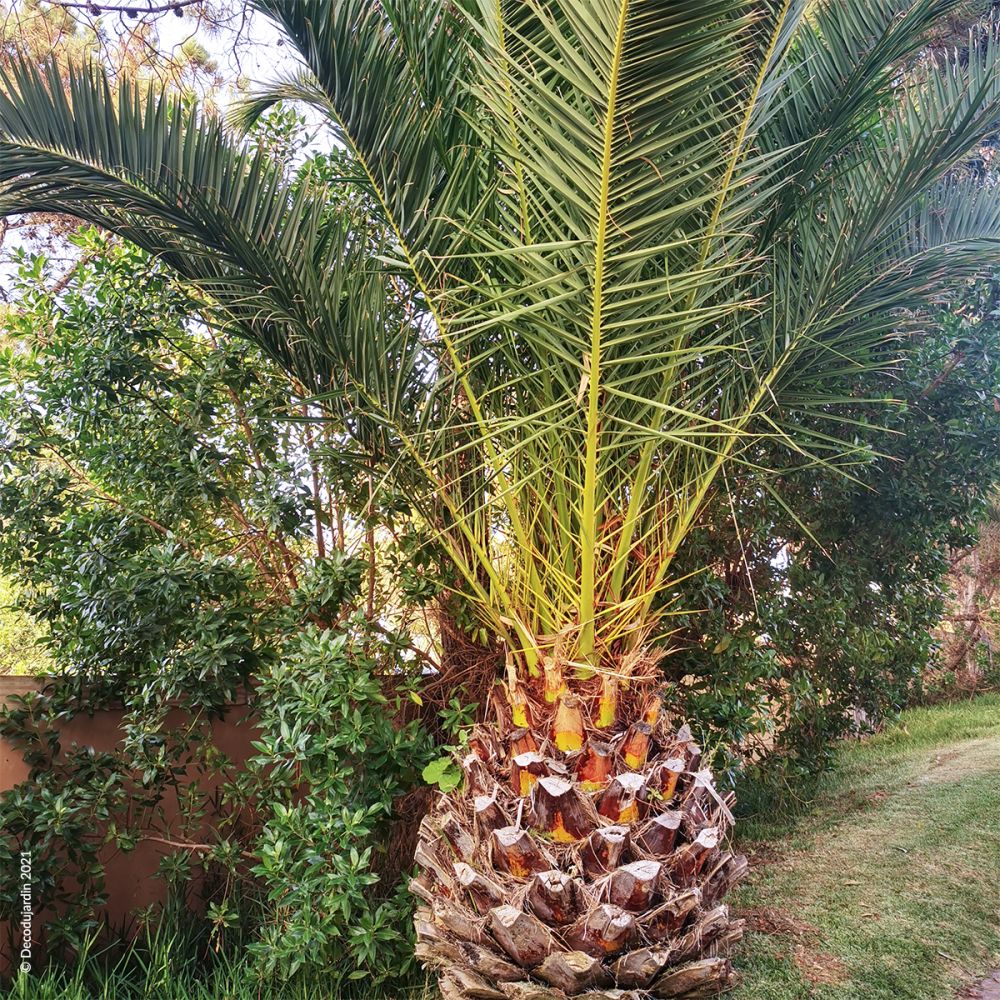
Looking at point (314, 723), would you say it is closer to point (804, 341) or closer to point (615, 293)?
Result: point (615, 293)

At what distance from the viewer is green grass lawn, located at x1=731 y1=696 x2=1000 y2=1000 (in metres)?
3.63

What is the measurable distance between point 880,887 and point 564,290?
380 centimetres

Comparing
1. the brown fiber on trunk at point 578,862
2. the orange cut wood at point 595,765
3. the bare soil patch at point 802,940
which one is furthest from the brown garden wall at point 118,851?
the bare soil patch at point 802,940

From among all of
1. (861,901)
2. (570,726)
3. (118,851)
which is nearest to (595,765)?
(570,726)

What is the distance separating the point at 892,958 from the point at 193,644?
3486 millimetres

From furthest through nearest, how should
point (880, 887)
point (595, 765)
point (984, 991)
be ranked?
point (880, 887) → point (984, 991) → point (595, 765)

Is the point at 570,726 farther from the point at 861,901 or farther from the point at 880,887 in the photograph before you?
the point at 880,887

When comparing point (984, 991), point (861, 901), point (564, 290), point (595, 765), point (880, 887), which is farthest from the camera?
point (880, 887)

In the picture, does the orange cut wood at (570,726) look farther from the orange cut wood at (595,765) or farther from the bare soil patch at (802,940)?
the bare soil patch at (802,940)

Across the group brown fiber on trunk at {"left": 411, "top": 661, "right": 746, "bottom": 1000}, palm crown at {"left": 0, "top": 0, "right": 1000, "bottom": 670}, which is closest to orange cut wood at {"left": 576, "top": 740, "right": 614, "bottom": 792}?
brown fiber on trunk at {"left": 411, "top": 661, "right": 746, "bottom": 1000}

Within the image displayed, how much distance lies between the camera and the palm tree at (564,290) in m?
2.46

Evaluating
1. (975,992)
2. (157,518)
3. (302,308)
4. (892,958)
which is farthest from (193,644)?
(975,992)

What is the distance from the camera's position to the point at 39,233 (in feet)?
27.6

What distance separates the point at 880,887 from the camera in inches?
175
